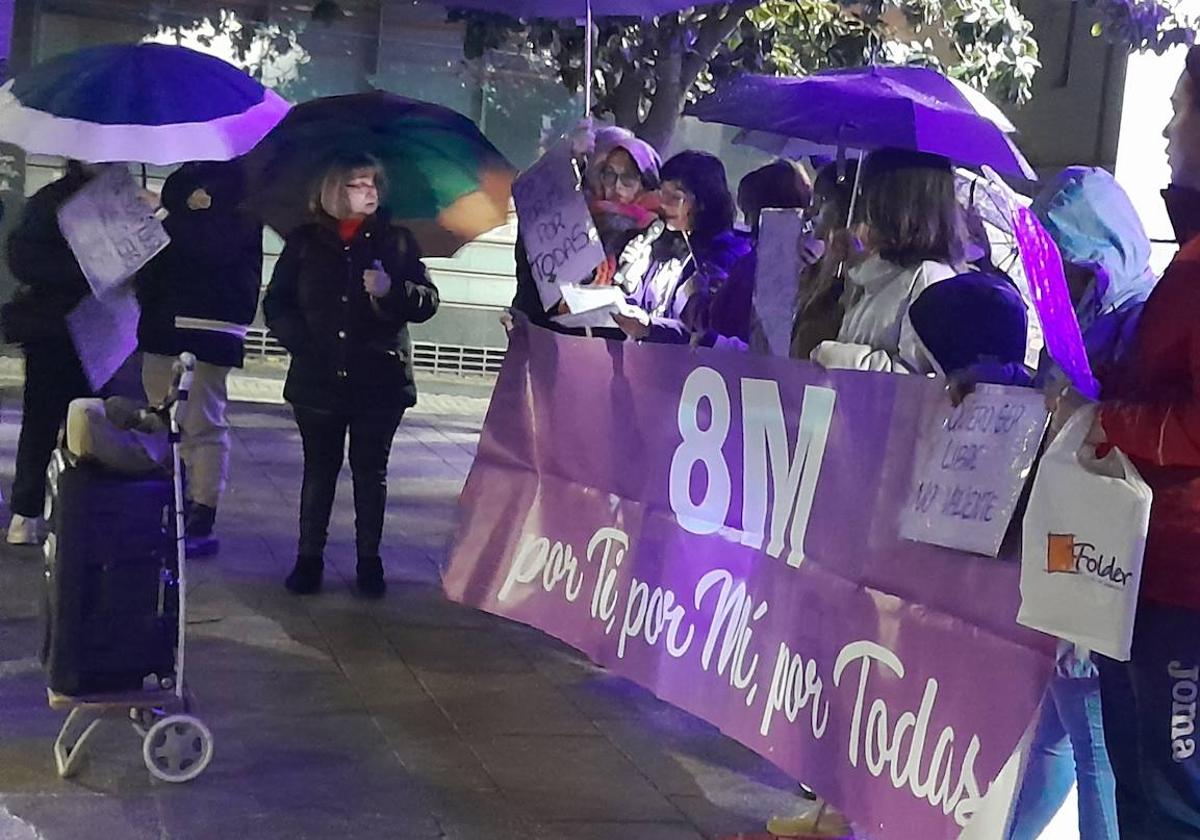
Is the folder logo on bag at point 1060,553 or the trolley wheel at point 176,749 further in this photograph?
the trolley wheel at point 176,749

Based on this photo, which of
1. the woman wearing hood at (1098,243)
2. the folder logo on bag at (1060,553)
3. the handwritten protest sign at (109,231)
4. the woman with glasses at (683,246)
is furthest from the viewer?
the handwritten protest sign at (109,231)

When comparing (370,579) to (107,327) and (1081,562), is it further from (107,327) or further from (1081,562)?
(1081,562)

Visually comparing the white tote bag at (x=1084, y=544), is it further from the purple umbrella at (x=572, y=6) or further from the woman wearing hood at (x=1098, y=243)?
the purple umbrella at (x=572, y=6)

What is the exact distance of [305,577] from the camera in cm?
692

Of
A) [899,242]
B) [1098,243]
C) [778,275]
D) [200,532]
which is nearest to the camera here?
[1098,243]

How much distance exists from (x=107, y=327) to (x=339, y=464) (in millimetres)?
1157

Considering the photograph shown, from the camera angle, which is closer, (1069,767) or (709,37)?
(1069,767)

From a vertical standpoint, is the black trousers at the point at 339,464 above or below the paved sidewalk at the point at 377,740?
above

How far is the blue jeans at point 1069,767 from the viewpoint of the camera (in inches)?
130

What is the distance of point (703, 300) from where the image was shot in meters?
5.28

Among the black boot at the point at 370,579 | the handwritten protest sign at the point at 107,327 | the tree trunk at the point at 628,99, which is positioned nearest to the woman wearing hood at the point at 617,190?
the black boot at the point at 370,579

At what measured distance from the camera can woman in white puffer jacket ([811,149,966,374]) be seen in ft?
13.2

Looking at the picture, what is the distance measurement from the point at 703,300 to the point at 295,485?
195 inches

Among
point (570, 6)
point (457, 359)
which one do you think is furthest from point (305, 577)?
point (457, 359)
